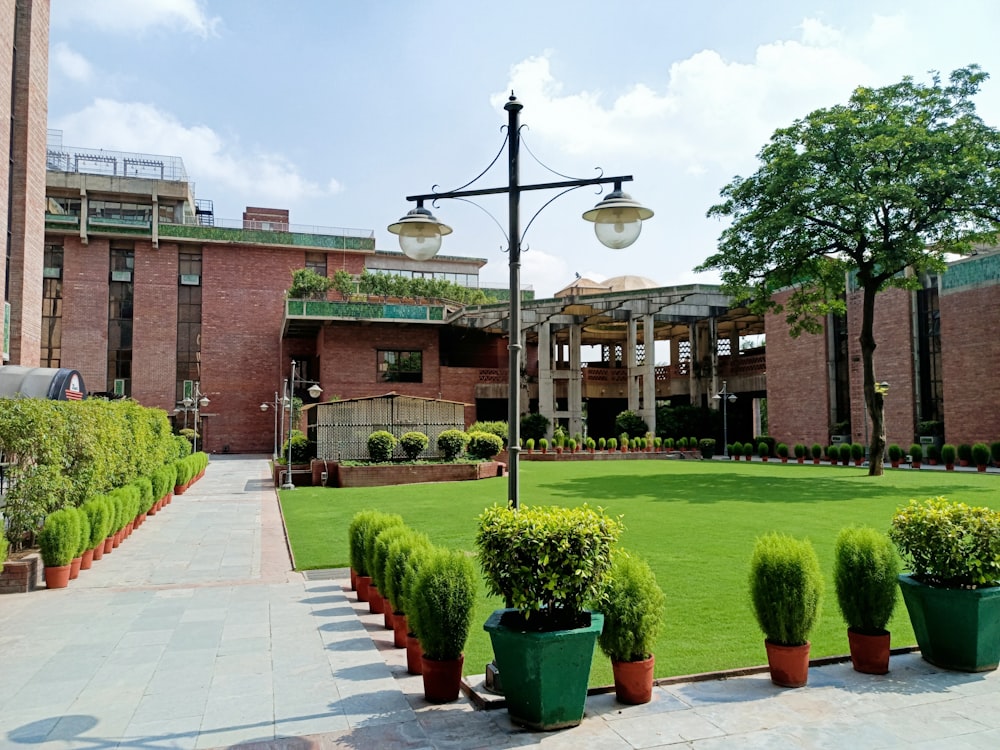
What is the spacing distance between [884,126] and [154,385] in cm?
3921

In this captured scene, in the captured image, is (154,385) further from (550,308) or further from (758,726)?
(758,726)

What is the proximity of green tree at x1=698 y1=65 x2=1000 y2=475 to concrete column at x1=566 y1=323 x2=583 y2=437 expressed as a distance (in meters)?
18.8

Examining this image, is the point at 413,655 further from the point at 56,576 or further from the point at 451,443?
the point at 451,443

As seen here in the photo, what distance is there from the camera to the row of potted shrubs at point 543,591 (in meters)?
4.21

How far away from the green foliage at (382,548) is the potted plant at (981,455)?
76.1 feet

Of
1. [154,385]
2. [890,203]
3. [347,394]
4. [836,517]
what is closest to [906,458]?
[890,203]

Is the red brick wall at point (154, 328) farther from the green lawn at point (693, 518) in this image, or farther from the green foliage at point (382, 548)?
the green foliage at point (382, 548)

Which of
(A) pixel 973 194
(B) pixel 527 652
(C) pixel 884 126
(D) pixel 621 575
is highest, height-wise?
(C) pixel 884 126

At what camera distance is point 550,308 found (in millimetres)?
38750

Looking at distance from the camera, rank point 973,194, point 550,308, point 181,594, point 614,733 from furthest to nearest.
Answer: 1. point 550,308
2. point 973,194
3. point 181,594
4. point 614,733

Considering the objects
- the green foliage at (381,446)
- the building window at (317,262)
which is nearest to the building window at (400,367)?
the building window at (317,262)

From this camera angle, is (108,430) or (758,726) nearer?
(758,726)

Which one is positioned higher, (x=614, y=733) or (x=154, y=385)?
(x=154, y=385)

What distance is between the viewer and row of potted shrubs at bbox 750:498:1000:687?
4742mm
